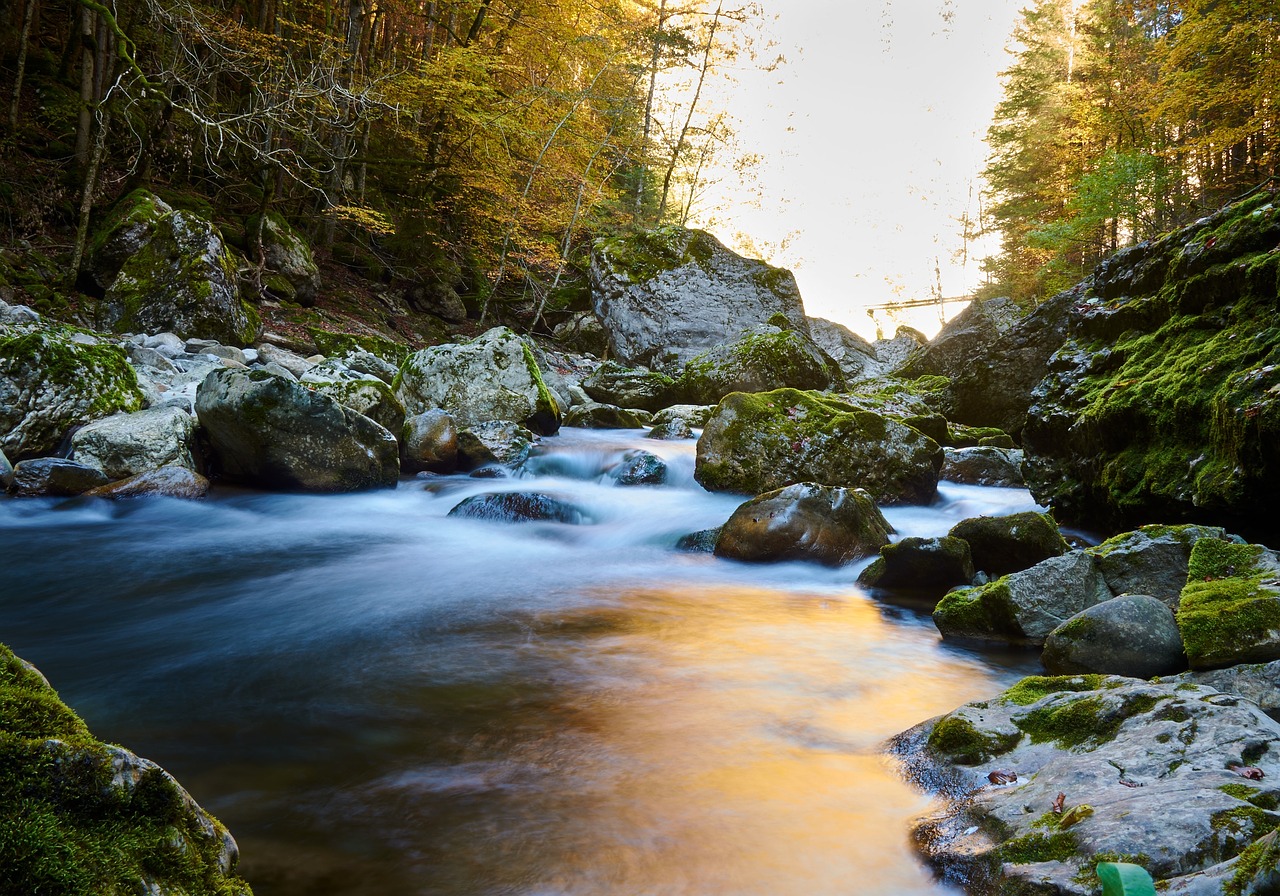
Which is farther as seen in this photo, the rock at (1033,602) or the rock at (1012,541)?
the rock at (1012,541)

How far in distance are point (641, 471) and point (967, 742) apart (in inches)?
256

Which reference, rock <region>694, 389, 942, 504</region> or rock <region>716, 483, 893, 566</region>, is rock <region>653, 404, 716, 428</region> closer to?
rock <region>694, 389, 942, 504</region>

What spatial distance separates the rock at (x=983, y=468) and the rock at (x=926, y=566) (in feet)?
13.9

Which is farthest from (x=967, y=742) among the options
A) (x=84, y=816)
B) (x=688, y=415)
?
(x=688, y=415)

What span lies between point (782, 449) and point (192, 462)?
6.16 meters

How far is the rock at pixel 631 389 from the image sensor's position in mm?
13961

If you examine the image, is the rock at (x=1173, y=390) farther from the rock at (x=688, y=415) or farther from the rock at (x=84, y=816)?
the rock at (x=688, y=415)

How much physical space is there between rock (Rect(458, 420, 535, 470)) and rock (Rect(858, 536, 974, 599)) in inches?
208

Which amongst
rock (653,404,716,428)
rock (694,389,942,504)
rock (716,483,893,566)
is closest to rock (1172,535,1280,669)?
rock (716,483,893,566)

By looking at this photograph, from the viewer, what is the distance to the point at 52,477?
21.4 feet

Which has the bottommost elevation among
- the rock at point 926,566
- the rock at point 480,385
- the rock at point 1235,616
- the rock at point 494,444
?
the rock at point 926,566

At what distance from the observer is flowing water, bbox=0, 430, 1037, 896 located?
7.35 feet

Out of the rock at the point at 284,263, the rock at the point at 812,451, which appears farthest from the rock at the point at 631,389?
the rock at the point at 284,263

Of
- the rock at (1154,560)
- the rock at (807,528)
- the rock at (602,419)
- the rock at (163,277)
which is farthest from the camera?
the rock at (602,419)
